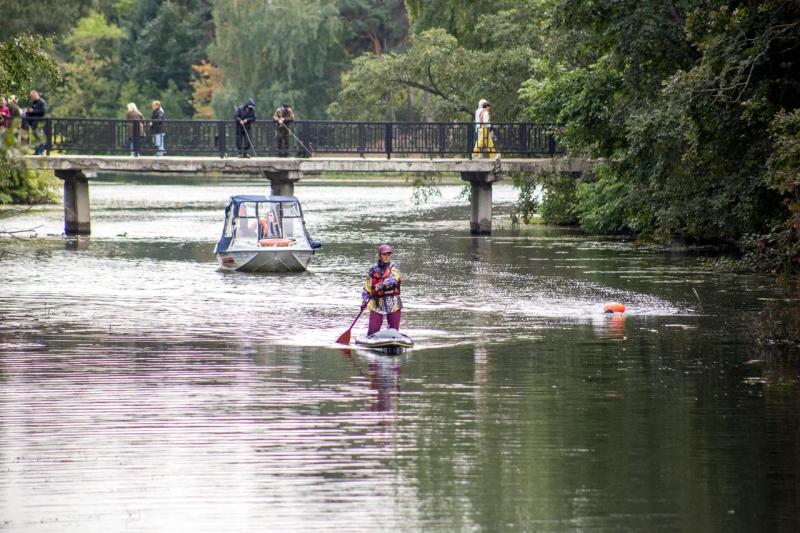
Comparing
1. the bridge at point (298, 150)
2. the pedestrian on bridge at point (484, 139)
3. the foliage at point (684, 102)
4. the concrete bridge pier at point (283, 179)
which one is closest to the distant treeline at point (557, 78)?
the foliage at point (684, 102)

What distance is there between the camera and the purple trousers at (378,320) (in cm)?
2127

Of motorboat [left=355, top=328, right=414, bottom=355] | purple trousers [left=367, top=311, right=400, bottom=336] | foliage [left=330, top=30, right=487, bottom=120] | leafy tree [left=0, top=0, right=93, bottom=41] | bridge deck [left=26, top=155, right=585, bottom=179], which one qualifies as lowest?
motorboat [left=355, top=328, right=414, bottom=355]

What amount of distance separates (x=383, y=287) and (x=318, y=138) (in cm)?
2610

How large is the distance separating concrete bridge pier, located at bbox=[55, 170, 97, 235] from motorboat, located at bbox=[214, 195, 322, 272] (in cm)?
1069

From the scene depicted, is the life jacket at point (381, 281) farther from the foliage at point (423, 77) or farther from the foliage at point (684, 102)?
the foliage at point (423, 77)

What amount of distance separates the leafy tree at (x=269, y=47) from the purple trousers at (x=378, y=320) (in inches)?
2607

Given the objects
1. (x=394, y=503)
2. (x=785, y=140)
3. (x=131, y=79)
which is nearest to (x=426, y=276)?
(x=785, y=140)

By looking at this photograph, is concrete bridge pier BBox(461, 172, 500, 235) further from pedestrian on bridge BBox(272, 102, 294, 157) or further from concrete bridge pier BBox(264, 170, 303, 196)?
pedestrian on bridge BBox(272, 102, 294, 157)

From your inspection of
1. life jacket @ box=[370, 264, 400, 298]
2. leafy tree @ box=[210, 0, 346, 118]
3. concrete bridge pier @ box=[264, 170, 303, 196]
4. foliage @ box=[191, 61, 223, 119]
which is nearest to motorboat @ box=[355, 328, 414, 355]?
life jacket @ box=[370, 264, 400, 298]

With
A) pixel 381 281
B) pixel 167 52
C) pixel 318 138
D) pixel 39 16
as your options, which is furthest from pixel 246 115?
pixel 167 52

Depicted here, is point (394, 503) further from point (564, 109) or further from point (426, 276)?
point (564, 109)

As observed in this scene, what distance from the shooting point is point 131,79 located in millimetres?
108062

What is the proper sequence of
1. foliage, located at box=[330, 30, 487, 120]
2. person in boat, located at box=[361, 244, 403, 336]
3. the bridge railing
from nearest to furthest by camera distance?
person in boat, located at box=[361, 244, 403, 336], the bridge railing, foliage, located at box=[330, 30, 487, 120]

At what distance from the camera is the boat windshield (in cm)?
3603
